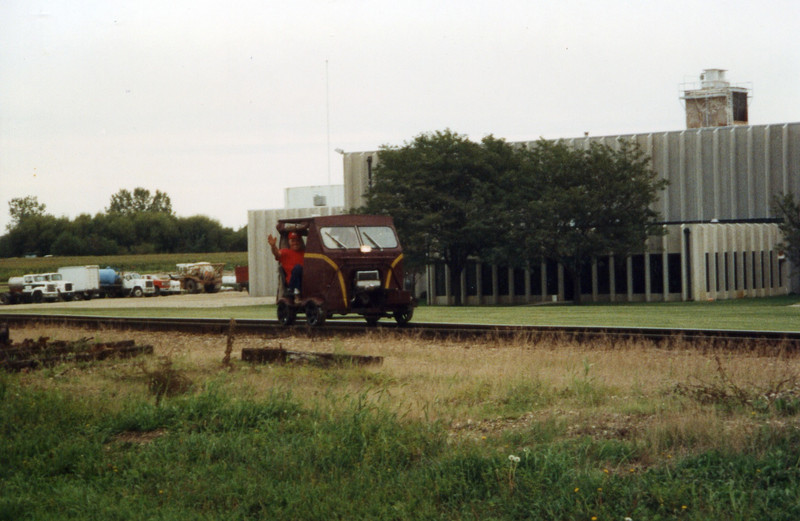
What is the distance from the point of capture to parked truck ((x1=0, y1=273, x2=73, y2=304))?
64.1 meters

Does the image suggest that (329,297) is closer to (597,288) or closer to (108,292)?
(597,288)

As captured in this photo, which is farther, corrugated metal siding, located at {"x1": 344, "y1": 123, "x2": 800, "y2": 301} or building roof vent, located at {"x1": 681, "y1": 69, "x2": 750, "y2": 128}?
building roof vent, located at {"x1": 681, "y1": 69, "x2": 750, "y2": 128}

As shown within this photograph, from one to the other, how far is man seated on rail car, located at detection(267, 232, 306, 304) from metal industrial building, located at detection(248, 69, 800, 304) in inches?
961

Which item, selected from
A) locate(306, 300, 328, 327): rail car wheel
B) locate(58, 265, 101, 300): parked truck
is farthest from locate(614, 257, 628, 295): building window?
locate(58, 265, 101, 300): parked truck

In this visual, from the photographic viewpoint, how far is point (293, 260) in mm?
23719

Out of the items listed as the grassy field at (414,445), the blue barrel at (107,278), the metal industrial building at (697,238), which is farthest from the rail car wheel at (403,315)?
the blue barrel at (107,278)

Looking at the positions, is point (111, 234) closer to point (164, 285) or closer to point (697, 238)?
point (164, 285)

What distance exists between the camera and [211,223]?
137250 mm

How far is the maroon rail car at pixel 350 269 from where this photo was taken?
22594mm

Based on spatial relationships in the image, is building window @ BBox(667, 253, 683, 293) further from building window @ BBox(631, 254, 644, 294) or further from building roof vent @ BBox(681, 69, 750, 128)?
building roof vent @ BBox(681, 69, 750, 128)

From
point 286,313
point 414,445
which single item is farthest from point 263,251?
point 414,445

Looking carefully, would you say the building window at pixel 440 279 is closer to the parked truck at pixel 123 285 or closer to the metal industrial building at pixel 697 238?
the metal industrial building at pixel 697 238

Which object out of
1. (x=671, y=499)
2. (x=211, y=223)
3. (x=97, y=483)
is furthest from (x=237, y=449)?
(x=211, y=223)

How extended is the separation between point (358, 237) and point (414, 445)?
14.8 meters
